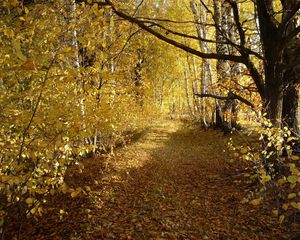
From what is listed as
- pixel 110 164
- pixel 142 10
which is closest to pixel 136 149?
pixel 110 164

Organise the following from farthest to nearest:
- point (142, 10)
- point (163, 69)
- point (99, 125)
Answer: point (163, 69) < point (142, 10) < point (99, 125)

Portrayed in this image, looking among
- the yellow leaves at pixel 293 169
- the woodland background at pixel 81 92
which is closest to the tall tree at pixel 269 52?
the woodland background at pixel 81 92

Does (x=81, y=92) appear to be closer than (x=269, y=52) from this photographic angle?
No

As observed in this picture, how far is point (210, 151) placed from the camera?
11047 millimetres

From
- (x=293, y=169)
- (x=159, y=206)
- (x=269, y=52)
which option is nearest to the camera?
(x=293, y=169)

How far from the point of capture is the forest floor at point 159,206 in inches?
200

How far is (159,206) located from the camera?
6105 mm

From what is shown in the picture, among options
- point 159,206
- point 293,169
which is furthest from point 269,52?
point 159,206

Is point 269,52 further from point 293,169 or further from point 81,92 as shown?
point 81,92

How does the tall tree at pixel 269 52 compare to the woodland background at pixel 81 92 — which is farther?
the tall tree at pixel 269 52

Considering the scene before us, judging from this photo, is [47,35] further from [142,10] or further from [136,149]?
[142,10]

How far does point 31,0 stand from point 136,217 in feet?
25.2

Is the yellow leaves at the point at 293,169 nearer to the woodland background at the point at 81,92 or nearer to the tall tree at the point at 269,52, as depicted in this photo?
the woodland background at the point at 81,92

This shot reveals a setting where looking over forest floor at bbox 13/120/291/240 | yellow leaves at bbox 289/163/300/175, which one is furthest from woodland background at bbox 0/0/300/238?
forest floor at bbox 13/120/291/240
